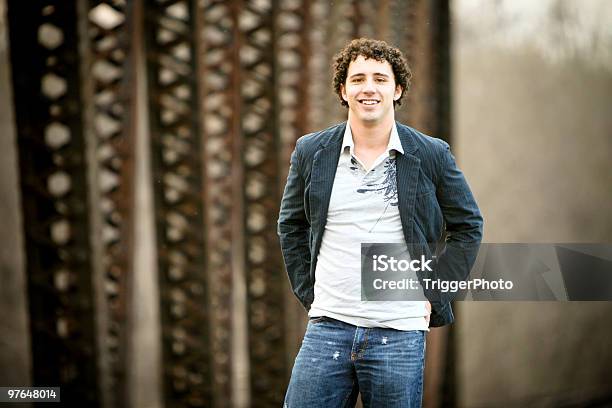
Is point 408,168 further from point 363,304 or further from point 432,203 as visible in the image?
point 363,304

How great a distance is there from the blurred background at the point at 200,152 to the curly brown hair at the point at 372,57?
2.22m

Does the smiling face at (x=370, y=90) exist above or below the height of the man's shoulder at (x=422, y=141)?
above

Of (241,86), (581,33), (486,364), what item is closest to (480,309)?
(486,364)

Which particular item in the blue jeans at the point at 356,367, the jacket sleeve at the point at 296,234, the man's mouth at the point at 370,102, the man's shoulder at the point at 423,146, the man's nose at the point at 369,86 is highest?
the man's nose at the point at 369,86

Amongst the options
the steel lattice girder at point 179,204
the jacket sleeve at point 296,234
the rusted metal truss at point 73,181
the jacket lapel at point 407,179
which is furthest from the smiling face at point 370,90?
the steel lattice girder at point 179,204

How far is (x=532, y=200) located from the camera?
13.3 m

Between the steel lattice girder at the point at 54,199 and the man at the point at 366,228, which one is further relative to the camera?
the steel lattice girder at the point at 54,199

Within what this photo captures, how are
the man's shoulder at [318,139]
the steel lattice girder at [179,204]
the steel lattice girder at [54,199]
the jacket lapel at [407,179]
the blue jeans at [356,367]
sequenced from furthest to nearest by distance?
the steel lattice girder at [179,204] → the steel lattice girder at [54,199] → the man's shoulder at [318,139] → the jacket lapel at [407,179] → the blue jeans at [356,367]

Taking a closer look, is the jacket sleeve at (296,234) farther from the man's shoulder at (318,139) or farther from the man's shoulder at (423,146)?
the man's shoulder at (423,146)

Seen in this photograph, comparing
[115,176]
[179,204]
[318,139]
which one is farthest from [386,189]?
[179,204]

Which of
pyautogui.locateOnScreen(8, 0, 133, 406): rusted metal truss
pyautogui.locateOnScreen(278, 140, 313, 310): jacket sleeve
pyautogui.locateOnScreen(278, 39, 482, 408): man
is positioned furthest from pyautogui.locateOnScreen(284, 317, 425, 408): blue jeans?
pyautogui.locateOnScreen(8, 0, 133, 406): rusted metal truss

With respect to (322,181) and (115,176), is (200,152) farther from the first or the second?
(322,181)

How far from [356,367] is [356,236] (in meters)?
0.41

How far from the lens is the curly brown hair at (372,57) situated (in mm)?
2711
